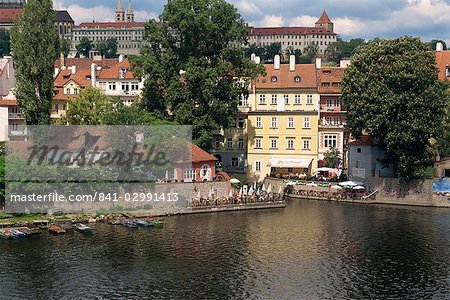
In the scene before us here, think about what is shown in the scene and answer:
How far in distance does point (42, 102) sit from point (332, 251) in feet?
117

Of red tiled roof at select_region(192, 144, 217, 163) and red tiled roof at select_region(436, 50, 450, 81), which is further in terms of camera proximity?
red tiled roof at select_region(436, 50, 450, 81)

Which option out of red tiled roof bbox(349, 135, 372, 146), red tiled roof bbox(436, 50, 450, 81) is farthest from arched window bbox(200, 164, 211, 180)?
red tiled roof bbox(436, 50, 450, 81)

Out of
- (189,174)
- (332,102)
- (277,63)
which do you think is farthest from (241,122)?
(189,174)

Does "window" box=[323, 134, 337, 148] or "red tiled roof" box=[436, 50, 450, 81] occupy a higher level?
"red tiled roof" box=[436, 50, 450, 81]

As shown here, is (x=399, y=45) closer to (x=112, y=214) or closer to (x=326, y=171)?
(x=326, y=171)

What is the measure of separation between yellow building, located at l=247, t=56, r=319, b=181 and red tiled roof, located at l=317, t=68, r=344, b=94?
43.4 inches

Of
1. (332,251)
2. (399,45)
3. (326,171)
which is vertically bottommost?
(332,251)

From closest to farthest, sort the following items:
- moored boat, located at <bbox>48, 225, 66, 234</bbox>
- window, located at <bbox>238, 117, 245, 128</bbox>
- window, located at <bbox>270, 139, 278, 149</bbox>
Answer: moored boat, located at <bbox>48, 225, 66, 234</bbox> < window, located at <bbox>270, 139, 278, 149</bbox> < window, located at <bbox>238, 117, 245, 128</bbox>

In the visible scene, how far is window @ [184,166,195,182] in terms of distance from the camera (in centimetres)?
7369

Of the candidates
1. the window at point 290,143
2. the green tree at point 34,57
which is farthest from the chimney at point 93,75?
the window at point 290,143

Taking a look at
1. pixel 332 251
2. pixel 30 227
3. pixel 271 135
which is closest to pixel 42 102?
pixel 30 227

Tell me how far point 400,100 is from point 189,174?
76.3 feet

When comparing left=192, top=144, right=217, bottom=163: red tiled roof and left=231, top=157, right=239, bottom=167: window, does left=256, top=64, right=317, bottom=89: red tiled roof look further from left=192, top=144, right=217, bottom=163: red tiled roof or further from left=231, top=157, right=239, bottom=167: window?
left=192, top=144, right=217, bottom=163: red tiled roof

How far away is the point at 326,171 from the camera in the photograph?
85875mm
